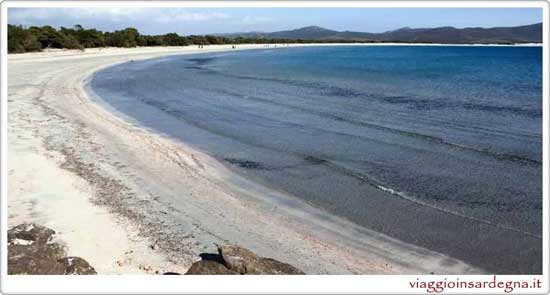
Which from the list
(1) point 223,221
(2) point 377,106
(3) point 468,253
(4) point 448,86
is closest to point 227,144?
(1) point 223,221

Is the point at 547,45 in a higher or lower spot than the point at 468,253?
higher

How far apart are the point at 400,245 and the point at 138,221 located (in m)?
4.22

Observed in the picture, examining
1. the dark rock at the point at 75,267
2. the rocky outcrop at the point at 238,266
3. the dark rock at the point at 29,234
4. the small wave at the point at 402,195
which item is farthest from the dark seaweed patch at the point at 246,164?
the dark rock at the point at 75,267

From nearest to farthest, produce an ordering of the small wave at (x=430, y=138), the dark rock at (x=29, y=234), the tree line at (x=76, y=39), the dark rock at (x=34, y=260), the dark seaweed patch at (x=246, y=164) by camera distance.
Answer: the dark rock at (x=34, y=260) < the dark rock at (x=29, y=234) < the dark seaweed patch at (x=246, y=164) < the small wave at (x=430, y=138) < the tree line at (x=76, y=39)

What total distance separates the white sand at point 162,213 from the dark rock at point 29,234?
0.36m

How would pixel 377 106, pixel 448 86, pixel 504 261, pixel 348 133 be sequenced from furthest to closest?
pixel 448 86 → pixel 377 106 → pixel 348 133 → pixel 504 261

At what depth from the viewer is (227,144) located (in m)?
13.9

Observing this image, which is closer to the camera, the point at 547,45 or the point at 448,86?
the point at 547,45

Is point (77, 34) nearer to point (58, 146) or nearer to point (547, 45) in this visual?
point (58, 146)

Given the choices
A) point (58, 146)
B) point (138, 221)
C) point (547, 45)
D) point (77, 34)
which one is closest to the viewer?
point (138, 221)

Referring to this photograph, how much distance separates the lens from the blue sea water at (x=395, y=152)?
8.19 meters

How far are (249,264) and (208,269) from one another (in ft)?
1.60

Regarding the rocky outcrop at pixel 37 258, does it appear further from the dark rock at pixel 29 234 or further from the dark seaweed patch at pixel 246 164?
the dark seaweed patch at pixel 246 164

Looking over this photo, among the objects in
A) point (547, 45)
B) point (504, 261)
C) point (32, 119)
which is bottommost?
point (504, 261)
